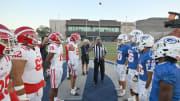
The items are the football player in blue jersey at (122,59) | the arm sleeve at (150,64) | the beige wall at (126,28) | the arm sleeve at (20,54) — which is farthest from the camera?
the beige wall at (126,28)

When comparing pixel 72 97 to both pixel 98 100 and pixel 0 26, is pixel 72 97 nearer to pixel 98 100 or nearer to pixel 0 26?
pixel 98 100

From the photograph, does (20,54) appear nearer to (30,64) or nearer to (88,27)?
(30,64)

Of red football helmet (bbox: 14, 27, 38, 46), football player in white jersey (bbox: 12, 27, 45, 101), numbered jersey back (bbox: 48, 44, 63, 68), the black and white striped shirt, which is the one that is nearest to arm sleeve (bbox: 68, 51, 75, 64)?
numbered jersey back (bbox: 48, 44, 63, 68)

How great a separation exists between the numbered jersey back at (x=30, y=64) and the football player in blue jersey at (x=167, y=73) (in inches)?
82.8

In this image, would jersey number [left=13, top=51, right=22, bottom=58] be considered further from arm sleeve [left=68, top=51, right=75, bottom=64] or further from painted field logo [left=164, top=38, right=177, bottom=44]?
arm sleeve [left=68, top=51, right=75, bottom=64]

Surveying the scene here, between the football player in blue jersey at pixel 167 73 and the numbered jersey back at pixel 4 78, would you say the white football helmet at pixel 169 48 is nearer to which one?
the football player in blue jersey at pixel 167 73

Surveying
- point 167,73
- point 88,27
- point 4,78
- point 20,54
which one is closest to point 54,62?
point 20,54

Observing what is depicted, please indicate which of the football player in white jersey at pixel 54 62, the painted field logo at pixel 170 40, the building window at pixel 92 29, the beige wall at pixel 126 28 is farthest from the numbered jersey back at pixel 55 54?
the beige wall at pixel 126 28

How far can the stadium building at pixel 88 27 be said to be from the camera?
169ft

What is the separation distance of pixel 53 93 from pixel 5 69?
2366mm

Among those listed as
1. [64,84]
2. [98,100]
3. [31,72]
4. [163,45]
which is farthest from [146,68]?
[64,84]

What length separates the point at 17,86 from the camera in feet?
5.52

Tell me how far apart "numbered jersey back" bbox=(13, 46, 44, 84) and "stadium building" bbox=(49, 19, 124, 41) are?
48536mm

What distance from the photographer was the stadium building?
5144 centimetres
